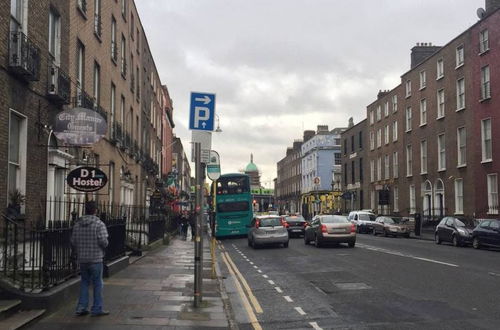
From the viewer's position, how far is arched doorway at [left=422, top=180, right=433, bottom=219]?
136 ft

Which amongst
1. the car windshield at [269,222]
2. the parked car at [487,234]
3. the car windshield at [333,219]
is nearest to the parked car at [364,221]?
the parked car at [487,234]

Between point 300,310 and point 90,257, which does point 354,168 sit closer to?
point 300,310

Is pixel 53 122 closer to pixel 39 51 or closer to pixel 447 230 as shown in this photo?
pixel 39 51

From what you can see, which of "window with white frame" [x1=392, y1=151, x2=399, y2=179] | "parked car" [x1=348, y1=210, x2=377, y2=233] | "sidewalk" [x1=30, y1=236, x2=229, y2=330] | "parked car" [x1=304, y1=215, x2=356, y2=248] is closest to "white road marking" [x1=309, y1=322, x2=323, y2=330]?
"sidewalk" [x1=30, y1=236, x2=229, y2=330]

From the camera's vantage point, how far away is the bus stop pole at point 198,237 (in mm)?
9704

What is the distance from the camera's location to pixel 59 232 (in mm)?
9750

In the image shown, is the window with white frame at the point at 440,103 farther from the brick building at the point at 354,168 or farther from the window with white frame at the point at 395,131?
the brick building at the point at 354,168

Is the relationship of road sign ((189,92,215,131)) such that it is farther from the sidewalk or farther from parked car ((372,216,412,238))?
parked car ((372,216,412,238))

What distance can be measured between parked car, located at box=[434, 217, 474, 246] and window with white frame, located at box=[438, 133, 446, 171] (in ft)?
36.8

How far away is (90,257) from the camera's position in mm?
8516

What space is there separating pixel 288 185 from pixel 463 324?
327ft

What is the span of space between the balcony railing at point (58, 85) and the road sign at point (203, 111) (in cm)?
598

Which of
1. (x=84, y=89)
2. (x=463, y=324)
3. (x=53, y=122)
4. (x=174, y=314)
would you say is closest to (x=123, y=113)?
(x=84, y=89)

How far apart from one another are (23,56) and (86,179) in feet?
12.5
